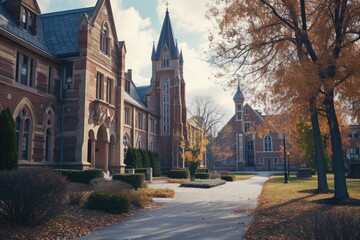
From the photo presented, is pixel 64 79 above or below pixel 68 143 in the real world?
above

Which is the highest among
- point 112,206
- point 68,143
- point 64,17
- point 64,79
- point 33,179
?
point 64,17

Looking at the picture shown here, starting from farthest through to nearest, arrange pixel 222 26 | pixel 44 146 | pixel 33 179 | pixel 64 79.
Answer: pixel 64 79 → pixel 44 146 → pixel 222 26 → pixel 33 179

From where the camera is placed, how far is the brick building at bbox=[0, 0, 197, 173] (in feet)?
65.5

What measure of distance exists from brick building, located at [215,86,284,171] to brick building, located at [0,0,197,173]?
5086cm

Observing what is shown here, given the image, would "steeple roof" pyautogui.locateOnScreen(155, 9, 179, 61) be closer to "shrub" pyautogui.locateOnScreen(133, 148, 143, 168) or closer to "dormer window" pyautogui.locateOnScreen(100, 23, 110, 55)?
"shrub" pyautogui.locateOnScreen(133, 148, 143, 168)

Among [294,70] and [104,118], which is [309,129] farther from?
[294,70]

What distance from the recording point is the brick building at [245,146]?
76750 millimetres

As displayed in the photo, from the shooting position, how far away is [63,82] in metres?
23.8

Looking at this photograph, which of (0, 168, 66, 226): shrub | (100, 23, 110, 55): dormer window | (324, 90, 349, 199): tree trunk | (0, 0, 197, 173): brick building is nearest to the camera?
(0, 168, 66, 226): shrub

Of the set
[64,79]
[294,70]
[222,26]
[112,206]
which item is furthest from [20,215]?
[64,79]

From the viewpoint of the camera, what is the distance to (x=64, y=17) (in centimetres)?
2642

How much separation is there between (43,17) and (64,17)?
1.71 metres

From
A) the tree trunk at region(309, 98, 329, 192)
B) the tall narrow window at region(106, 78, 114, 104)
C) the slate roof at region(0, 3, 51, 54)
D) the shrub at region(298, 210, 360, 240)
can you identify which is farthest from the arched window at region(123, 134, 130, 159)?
the shrub at region(298, 210, 360, 240)

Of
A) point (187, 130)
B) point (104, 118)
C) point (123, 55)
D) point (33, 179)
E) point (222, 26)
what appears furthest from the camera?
point (187, 130)
